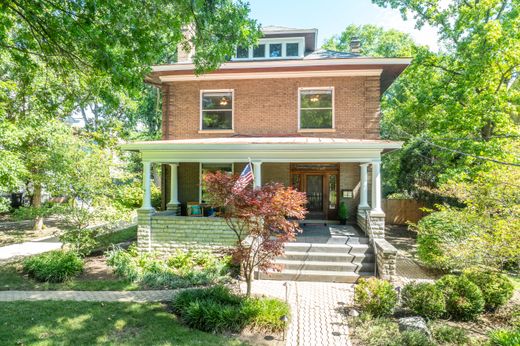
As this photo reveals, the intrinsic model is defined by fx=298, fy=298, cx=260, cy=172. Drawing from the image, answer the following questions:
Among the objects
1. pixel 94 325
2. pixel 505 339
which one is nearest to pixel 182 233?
pixel 94 325

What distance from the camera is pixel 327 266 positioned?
8.67 meters

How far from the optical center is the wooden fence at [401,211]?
58.3 feet

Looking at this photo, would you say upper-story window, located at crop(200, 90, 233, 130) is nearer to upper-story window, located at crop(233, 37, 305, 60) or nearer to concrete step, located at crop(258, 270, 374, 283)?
upper-story window, located at crop(233, 37, 305, 60)

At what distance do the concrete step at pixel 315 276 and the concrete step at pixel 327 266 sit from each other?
134mm

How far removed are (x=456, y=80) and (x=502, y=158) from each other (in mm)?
4493

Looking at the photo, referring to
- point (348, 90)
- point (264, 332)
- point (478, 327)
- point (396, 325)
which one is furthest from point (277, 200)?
point (348, 90)

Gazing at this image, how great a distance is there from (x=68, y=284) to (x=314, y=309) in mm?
6319

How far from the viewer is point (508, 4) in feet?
43.7

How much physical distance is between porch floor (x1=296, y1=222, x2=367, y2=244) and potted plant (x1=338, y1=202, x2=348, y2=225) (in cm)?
44

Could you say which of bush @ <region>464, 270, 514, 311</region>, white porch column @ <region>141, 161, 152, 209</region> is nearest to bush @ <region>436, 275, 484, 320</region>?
bush @ <region>464, 270, 514, 311</region>

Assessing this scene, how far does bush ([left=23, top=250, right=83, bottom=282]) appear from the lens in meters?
8.03

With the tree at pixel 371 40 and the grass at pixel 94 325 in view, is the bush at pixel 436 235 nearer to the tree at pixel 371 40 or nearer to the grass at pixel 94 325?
the grass at pixel 94 325

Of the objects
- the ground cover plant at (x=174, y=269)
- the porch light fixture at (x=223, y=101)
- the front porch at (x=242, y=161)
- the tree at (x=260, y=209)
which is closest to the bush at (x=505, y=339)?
the tree at (x=260, y=209)

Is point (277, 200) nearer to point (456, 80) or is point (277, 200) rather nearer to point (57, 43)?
point (57, 43)
